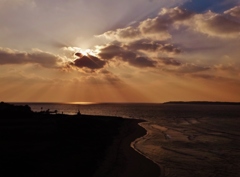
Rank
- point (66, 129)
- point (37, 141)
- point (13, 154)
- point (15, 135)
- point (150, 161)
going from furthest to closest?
point (66, 129)
point (15, 135)
point (37, 141)
point (150, 161)
point (13, 154)

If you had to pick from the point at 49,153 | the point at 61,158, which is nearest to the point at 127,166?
the point at 61,158

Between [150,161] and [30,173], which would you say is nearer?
[30,173]

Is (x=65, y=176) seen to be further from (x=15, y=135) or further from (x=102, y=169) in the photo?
(x=15, y=135)

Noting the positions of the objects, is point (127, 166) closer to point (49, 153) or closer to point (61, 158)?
point (61, 158)

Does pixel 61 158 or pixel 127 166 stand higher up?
pixel 61 158

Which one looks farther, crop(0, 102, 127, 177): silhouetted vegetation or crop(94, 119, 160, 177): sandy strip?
crop(94, 119, 160, 177): sandy strip

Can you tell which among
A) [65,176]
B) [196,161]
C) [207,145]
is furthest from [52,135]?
[207,145]

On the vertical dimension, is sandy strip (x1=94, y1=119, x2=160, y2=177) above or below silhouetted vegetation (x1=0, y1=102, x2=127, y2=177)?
below

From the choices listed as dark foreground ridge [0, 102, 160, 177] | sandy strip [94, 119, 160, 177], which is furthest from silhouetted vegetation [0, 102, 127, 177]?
sandy strip [94, 119, 160, 177]

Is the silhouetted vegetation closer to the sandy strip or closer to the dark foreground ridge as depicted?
the dark foreground ridge

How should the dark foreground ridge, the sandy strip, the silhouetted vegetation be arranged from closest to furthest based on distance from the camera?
the silhouetted vegetation, the dark foreground ridge, the sandy strip

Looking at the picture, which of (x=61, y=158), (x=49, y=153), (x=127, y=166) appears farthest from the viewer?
(x=127, y=166)
